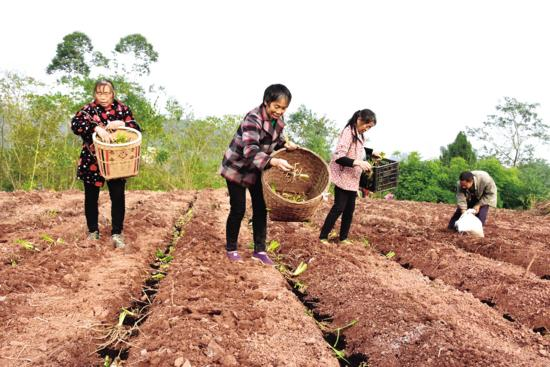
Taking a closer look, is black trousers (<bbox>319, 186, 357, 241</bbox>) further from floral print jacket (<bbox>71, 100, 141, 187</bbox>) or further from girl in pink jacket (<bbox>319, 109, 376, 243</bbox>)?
floral print jacket (<bbox>71, 100, 141, 187</bbox>)

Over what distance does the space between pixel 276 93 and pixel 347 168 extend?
5.04 feet

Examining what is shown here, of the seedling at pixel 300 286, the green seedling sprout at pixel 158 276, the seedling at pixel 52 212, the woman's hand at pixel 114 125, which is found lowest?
the seedling at pixel 52 212

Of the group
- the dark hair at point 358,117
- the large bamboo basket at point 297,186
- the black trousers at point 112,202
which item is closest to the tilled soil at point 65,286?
the black trousers at point 112,202

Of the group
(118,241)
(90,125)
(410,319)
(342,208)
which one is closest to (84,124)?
(90,125)

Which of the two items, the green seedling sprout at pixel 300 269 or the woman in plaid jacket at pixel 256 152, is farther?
the green seedling sprout at pixel 300 269

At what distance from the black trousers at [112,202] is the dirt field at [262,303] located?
23 cm

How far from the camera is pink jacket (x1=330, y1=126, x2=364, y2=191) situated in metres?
4.61

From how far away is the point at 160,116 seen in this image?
2077 centimetres

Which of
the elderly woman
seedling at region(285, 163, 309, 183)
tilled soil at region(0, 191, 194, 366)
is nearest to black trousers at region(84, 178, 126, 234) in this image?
the elderly woman

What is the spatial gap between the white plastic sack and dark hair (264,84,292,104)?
3.82 metres

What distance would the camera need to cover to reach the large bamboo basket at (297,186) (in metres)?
3.59

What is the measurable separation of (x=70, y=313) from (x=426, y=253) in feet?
11.8

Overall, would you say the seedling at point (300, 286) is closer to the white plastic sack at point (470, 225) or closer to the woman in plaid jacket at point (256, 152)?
the woman in plaid jacket at point (256, 152)

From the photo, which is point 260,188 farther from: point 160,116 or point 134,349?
point 160,116
